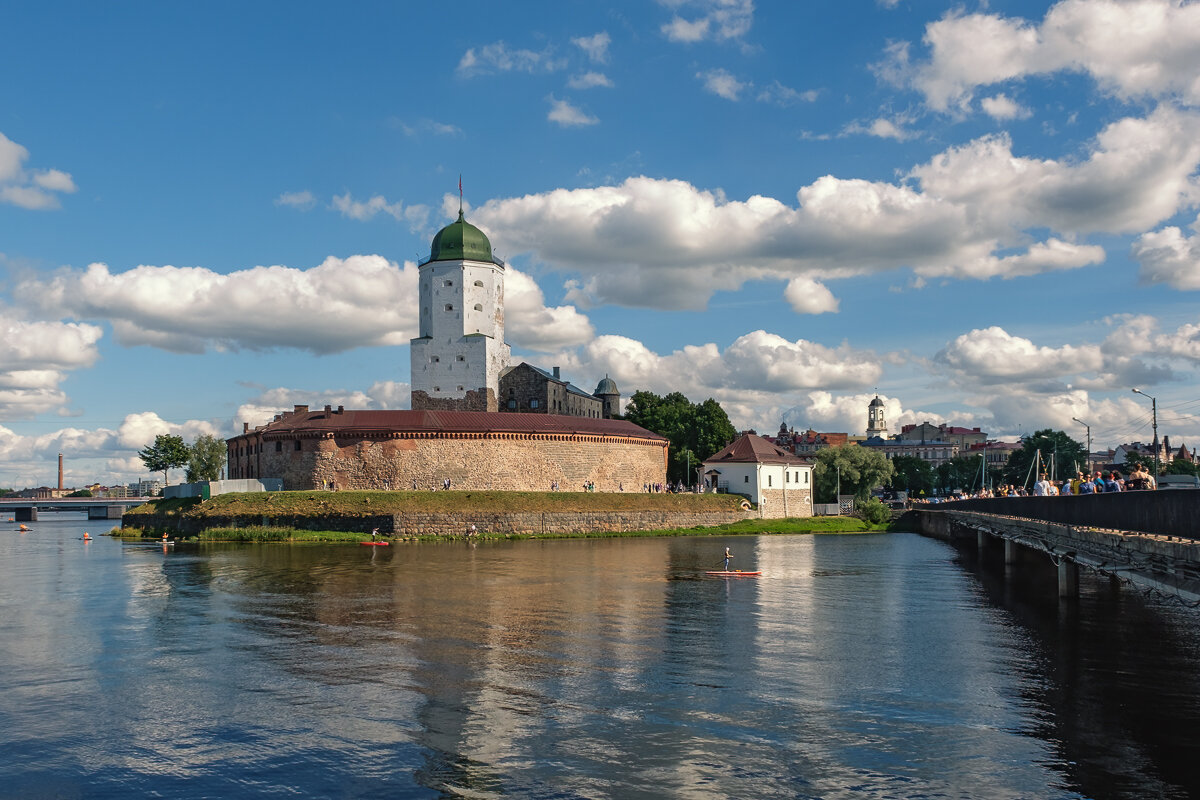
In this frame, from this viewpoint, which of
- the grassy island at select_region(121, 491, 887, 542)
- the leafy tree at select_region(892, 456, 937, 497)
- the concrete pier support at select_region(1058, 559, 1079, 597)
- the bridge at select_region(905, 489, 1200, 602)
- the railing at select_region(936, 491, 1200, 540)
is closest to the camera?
the bridge at select_region(905, 489, 1200, 602)

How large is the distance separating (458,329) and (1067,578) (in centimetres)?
5741

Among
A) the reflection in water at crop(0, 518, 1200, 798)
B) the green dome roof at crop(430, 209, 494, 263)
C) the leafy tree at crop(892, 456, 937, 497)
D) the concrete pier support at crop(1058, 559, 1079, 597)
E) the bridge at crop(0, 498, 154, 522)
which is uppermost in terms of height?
the green dome roof at crop(430, 209, 494, 263)

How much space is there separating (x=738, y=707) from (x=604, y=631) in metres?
7.47

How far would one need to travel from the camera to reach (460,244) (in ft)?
260

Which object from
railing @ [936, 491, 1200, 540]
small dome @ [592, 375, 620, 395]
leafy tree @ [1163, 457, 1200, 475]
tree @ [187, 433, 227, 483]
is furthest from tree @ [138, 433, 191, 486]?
leafy tree @ [1163, 457, 1200, 475]

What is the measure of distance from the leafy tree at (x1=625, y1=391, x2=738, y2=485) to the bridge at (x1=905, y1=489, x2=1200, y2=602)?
2078 inches

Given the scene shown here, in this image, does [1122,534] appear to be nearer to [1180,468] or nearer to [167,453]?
[167,453]

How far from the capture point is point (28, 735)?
14.5m

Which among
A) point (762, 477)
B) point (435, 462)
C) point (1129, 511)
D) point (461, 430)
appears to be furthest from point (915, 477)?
point (1129, 511)

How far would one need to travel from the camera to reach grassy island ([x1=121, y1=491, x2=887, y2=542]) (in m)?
55.2

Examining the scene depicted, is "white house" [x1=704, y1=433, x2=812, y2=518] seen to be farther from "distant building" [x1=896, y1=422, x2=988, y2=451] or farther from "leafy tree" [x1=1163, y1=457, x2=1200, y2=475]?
"distant building" [x1=896, y1=422, x2=988, y2=451]

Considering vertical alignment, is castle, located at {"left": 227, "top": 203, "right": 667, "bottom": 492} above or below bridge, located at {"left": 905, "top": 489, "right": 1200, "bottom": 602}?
above

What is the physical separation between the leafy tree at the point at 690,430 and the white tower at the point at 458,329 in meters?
19.0

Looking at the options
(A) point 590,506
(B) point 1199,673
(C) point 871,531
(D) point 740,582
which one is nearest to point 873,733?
(B) point 1199,673
